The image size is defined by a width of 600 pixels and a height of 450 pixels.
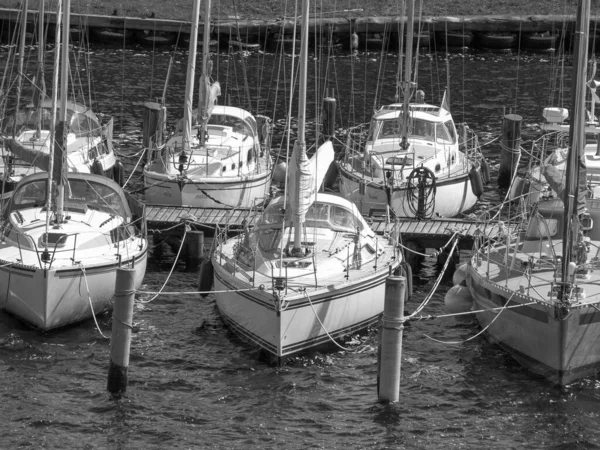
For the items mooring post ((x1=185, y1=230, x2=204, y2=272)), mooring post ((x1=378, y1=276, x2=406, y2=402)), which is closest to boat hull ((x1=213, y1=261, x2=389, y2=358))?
mooring post ((x1=378, y1=276, x2=406, y2=402))

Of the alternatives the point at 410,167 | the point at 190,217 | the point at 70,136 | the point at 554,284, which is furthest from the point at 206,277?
the point at 70,136

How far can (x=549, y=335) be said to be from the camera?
25.5 metres

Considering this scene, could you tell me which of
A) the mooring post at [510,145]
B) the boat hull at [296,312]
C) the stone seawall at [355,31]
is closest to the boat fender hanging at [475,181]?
the mooring post at [510,145]

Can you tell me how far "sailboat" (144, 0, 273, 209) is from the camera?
1383 inches

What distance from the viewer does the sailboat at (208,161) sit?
35.1 meters

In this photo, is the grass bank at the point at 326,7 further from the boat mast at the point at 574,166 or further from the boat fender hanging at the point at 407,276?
the boat mast at the point at 574,166

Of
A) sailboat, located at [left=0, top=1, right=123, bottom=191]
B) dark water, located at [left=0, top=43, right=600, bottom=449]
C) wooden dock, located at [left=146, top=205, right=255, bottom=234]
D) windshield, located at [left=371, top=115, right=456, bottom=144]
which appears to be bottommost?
dark water, located at [left=0, top=43, right=600, bottom=449]

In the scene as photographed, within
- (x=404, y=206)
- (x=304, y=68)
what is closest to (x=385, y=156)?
(x=404, y=206)

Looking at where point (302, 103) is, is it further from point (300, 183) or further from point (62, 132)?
point (62, 132)

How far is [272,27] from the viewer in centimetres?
6719

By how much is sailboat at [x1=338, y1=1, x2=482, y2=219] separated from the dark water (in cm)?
400

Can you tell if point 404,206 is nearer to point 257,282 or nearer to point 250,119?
point 250,119

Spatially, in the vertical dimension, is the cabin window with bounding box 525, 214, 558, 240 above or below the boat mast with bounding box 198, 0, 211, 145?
below

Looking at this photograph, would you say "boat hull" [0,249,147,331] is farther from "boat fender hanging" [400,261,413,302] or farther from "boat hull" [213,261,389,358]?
"boat fender hanging" [400,261,413,302]
